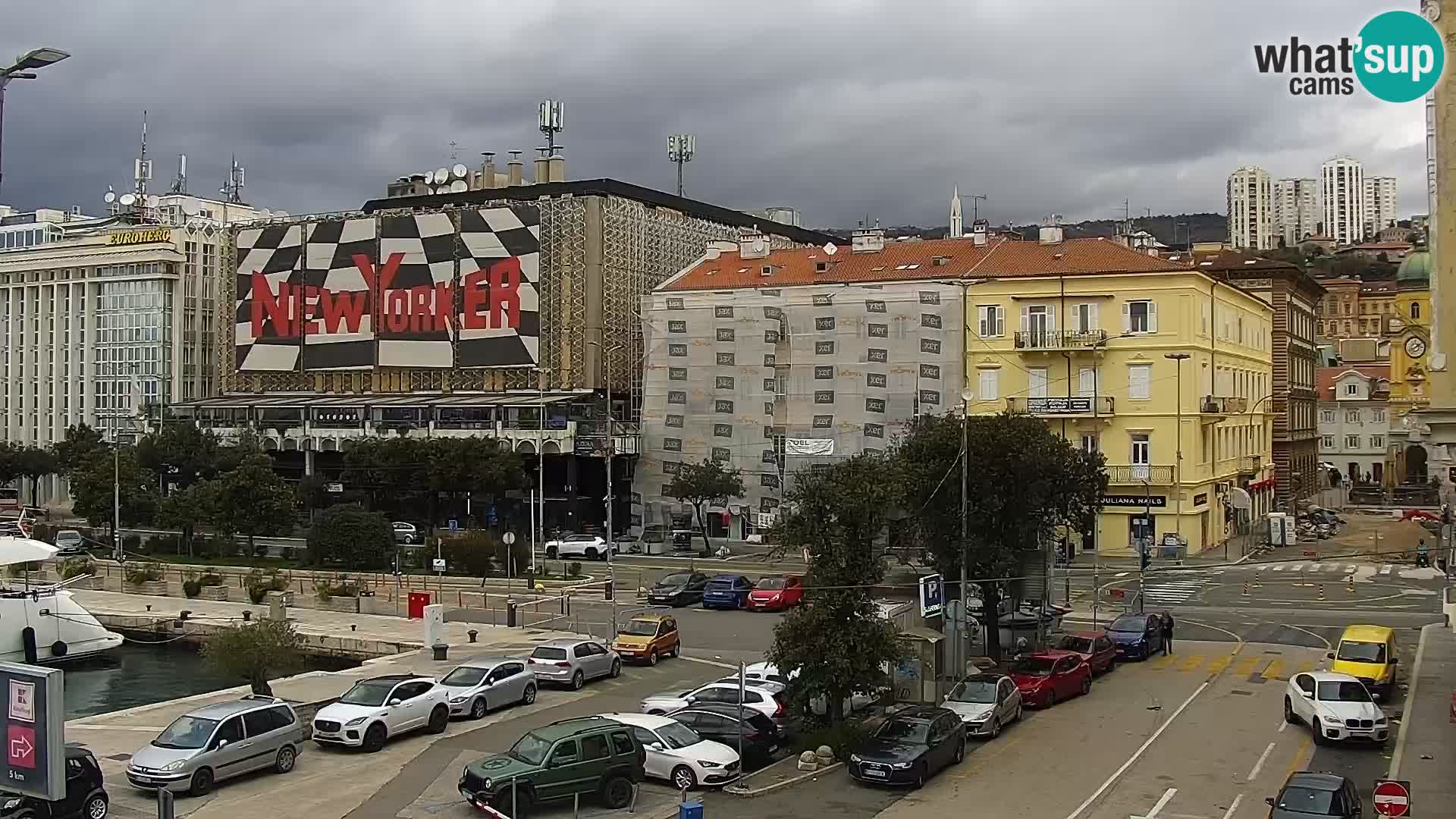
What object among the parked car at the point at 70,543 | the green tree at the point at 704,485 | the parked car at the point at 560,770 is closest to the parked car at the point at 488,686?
the parked car at the point at 560,770

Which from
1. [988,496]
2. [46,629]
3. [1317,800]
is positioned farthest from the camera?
[46,629]

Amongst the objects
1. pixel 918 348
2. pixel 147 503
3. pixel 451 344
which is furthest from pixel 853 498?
pixel 451 344

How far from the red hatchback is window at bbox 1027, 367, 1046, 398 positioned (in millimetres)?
33267

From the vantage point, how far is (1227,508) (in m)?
71.1

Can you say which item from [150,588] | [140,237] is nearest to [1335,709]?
[150,588]

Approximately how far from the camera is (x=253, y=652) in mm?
31234

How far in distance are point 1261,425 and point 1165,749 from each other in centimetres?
5949

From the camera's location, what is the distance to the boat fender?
143ft

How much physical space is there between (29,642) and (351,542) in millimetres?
16398

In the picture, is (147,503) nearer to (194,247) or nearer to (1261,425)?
(194,247)

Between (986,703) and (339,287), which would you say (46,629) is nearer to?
(986,703)

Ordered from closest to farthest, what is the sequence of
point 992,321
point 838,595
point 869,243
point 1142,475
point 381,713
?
point 838,595 → point 381,713 → point 1142,475 → point 992,321 → point 869,243

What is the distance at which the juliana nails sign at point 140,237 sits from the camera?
10025 centimetres

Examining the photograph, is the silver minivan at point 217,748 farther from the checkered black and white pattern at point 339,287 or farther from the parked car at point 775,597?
the checkered black and white pattern at point 339,287
